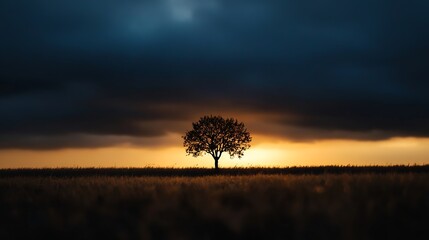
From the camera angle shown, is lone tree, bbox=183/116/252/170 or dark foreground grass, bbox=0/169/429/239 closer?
dark foreground grass, bbox=0/169/429/239

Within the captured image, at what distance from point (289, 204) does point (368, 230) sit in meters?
1.78

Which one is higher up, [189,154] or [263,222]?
[189,154]

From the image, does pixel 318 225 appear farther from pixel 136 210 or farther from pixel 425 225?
pixel 136 210

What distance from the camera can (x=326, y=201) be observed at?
31.4 feet

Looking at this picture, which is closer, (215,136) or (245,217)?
(245,217)

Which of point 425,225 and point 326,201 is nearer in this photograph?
point 425,225

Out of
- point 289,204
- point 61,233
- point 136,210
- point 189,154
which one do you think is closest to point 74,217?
point 61,233

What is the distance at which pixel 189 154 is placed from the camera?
62.0 meters

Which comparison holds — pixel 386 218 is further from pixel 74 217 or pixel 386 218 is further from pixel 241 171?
pixel 241 171

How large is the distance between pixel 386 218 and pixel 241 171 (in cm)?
4314

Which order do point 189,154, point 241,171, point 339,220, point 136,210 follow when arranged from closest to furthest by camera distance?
point 339,220
point 136,210
point 241,171
point 189,154

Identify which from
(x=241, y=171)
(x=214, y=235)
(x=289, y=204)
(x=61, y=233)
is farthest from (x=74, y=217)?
→ (x=241, y=171)

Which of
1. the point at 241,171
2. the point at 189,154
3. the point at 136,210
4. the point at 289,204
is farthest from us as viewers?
the point at 189,154

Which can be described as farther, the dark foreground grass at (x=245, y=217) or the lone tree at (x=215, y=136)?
the lone tree at (x=215, y=136)
